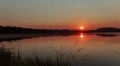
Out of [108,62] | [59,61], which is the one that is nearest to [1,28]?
[108,62]

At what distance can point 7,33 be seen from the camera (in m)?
98.1

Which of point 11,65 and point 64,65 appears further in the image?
point 64,65

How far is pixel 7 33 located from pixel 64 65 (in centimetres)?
8922

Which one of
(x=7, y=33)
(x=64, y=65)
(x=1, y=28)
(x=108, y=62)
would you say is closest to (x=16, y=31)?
(x=7, y=33)

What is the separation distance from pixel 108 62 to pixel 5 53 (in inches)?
337

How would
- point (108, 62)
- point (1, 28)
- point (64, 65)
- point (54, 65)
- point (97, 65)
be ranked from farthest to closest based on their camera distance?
point (1, 28), point (108, 62), point (97, 65), point (54, 65), point (64, 65)

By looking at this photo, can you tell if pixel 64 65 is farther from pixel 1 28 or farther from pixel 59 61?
pixel 1 28

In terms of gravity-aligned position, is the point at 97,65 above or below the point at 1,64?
below

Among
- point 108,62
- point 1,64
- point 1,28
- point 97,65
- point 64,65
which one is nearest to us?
point 1,64

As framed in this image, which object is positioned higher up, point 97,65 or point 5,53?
point 5,53

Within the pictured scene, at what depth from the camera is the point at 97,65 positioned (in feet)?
55.5

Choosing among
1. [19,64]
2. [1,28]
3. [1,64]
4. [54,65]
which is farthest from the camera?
[1,28]

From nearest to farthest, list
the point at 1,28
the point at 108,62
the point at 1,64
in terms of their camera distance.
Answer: the point at 1,64 → the point at 108,62 → the point at 1,28

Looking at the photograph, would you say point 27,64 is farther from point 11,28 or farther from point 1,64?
point 11,28
